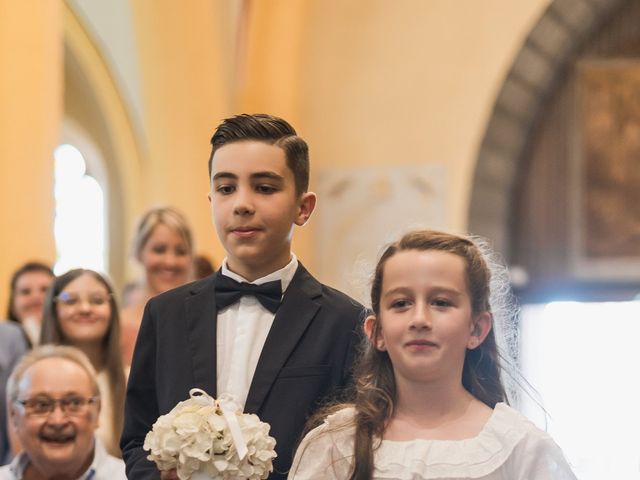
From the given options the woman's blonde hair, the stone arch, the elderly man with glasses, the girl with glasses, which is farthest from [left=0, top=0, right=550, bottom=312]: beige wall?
the elderly man with glasses

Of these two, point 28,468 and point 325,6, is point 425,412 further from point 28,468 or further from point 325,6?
point 325,6

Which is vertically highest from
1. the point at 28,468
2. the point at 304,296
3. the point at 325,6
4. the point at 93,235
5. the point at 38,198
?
the point at 325,6

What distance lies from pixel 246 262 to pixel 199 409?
42 centimetres

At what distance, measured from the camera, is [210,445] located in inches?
105

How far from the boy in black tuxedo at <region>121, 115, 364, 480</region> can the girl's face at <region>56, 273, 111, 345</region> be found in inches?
70.1

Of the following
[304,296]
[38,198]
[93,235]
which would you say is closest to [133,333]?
[38,198]

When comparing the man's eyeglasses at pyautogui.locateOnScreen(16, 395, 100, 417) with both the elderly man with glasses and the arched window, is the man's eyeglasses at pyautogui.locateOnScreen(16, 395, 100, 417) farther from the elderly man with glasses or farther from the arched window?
the arched window

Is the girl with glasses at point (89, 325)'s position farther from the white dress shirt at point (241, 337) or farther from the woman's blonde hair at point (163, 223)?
the white dress shirt at point (241, 337)

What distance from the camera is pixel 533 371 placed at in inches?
453

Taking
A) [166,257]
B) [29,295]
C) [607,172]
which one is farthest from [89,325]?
[607,172]

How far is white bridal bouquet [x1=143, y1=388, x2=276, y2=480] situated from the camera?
8.73 feet

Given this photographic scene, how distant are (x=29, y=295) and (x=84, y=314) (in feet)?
3.86

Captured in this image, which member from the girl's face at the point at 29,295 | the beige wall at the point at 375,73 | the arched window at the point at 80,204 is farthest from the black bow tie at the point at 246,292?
the arched window at the point at 80,204

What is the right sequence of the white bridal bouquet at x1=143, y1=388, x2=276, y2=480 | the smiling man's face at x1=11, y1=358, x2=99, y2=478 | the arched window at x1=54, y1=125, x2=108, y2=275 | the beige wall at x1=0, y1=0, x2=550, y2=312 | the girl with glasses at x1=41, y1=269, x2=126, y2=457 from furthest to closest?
the arched window at x1=54, y1=125, x2=108, y2=275 → the beige wall at x1=0, y1=0, x2=550, y2=312 → the girl with glasses at x1=41, y1=269, x2=126, y2=457 → the smiling man's face at x1=11, y1=358, x2=99, y2=478 → the white bridal bouquet at x1=143, y1=388, x2=276, y2=480
